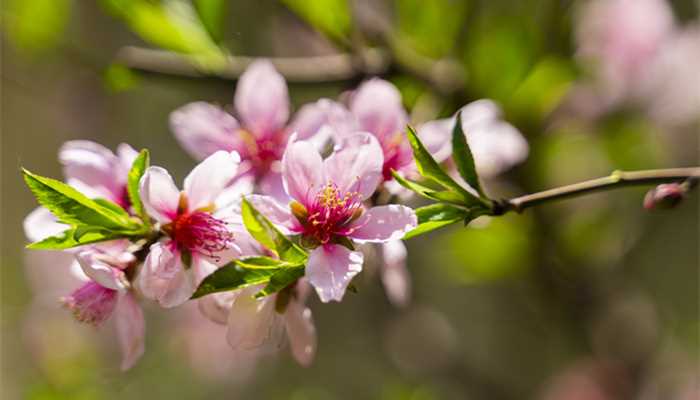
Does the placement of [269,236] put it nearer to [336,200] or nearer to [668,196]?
[336,200]

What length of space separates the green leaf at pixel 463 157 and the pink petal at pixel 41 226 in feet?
1.01

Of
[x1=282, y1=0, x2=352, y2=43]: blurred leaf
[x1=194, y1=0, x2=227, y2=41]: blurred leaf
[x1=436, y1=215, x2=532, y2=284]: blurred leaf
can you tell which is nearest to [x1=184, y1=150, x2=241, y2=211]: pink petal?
[x1=194, y1=0, x2=227, y2=41]: blurred leaf

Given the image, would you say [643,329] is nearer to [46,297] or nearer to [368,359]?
[368,359]

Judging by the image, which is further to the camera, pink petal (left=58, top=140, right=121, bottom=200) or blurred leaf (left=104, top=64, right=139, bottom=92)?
blurred leaf (left=104, top=64, right=139, bottom=92)

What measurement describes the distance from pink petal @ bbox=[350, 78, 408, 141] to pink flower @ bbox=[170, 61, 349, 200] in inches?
1.6

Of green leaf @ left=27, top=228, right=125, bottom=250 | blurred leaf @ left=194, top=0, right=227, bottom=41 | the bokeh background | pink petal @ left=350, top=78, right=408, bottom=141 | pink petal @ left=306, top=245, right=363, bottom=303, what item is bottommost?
the bokeh background

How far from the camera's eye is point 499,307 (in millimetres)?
2021

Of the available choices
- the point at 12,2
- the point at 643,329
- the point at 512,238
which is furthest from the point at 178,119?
the point at 643,329

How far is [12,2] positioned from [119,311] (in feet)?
2.11

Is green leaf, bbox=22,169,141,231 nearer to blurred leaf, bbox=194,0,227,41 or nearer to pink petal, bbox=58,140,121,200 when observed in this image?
pink petal, bbox=58,140,121,200

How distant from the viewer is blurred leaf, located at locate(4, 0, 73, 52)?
1.08 meters

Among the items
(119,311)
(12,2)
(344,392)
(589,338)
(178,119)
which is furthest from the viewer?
(344,392)

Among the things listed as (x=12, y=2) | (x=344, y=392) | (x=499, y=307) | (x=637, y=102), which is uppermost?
(x=12, y=2)

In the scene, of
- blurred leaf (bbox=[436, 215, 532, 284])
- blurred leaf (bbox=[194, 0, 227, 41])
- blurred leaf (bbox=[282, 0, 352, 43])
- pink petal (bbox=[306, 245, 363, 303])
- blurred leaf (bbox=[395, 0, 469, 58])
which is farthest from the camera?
blurred leaf (bbox=[436, 215, 532, 284])
